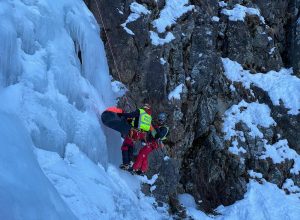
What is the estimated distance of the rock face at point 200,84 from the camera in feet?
32.2

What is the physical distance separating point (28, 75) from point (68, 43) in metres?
1.47

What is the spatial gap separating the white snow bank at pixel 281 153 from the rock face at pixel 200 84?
0.16 m

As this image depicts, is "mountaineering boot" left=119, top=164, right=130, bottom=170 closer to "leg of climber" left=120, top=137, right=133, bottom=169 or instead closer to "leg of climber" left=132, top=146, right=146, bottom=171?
"leg of climber" left=120, top=137, right=133, bottom=169

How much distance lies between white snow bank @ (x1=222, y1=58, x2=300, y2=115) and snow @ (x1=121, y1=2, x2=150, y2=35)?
10.7 feet

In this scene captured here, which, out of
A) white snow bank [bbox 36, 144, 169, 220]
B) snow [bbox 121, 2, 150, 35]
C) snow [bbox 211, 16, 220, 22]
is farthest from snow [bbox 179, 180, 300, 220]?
snow [bbox 211, 16, 220, 22]

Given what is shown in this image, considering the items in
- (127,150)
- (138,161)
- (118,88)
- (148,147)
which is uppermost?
(118,88)

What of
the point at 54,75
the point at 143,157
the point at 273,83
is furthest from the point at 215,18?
the point at 54,75

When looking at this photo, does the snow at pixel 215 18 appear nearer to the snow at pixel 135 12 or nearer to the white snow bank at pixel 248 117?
the white snow bank at pixel 248 117

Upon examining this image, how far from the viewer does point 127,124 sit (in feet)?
25.3

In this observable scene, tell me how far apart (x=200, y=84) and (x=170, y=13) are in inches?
82.0

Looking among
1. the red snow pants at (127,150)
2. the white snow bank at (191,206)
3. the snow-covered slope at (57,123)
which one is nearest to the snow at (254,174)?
the white snow bank at (191,206)

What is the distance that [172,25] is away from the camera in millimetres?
10914

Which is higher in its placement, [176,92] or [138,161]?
[176,92]

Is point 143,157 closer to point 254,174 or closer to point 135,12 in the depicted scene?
point 135,12
